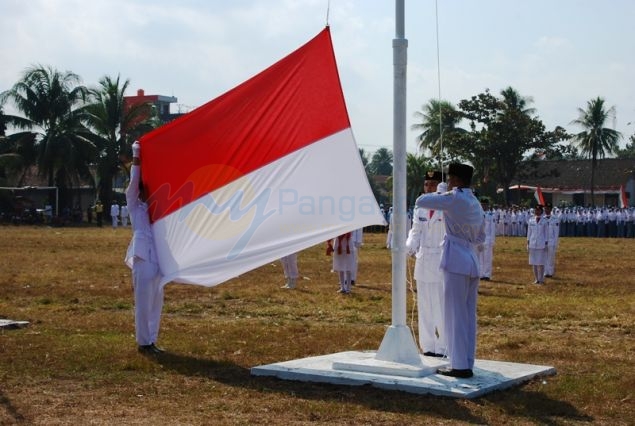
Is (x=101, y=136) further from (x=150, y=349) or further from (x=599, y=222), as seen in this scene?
(x=150, y=349)

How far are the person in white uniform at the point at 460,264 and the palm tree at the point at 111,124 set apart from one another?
5944 cm

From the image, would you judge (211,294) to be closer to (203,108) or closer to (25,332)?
(25,332)

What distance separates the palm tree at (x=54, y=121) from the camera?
66.4 metres

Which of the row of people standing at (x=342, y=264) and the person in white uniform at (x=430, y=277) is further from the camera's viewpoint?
the row of people standing at (x=342, y=264)

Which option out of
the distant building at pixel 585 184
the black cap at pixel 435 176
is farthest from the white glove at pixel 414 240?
the distant building at pixel 585 184

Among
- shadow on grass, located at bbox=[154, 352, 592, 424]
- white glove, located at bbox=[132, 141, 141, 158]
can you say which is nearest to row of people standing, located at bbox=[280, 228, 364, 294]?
white glove, located at bbox=[132, 141, 141, 158]

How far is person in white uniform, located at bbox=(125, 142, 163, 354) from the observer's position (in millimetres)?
11398

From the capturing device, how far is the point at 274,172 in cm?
1024

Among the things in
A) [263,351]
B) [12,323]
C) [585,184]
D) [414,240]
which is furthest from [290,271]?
[585,184]

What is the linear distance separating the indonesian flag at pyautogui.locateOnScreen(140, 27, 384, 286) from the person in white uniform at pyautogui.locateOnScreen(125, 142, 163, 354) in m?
0.86

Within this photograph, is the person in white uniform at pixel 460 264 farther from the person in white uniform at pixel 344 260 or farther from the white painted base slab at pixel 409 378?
the person in white uniform at pixel 344 260

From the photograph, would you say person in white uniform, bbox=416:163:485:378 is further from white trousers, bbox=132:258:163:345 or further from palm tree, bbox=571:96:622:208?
palm tree, bbox=571:96:622:208

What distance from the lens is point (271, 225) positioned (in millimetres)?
10133

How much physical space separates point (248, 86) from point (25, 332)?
5.08m
